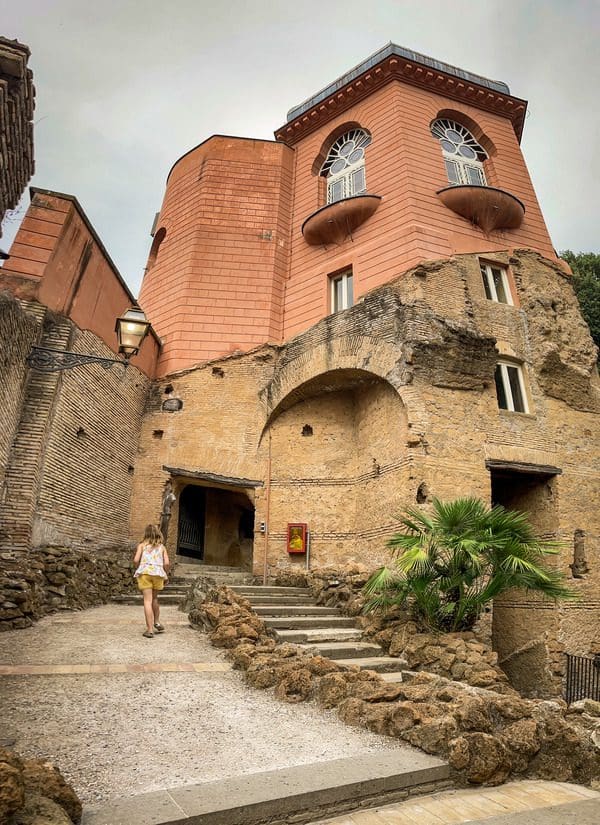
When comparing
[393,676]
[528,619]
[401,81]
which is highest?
[401,81]

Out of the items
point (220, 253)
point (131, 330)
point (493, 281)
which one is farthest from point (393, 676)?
point (220, 253)

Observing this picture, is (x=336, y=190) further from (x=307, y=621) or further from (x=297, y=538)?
(x=307, y=621)

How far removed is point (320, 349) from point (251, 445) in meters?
2.92

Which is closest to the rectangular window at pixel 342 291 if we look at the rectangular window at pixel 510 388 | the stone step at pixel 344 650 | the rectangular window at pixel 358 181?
the rectangular window at pixel 358 181

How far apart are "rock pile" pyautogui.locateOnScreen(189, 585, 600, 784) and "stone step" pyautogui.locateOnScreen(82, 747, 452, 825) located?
23 centimetres

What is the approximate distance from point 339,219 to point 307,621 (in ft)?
34.7

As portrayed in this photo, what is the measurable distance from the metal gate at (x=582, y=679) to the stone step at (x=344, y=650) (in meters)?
4.89

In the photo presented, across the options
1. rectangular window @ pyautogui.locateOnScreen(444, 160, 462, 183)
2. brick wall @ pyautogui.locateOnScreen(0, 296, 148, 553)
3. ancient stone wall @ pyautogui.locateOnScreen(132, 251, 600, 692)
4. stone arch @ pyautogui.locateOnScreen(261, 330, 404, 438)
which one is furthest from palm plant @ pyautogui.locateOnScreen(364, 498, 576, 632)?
rectangular window @ pyautogui.locateOnScreen(444, 160, 462, 183)

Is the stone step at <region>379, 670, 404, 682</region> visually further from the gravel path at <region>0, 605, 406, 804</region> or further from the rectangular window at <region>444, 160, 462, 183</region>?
the rectangular window at <region>444, 160, 462, 183</region>

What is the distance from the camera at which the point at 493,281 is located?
1312 centimetres

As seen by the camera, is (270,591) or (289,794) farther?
(270,591)

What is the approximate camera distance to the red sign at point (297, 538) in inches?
466

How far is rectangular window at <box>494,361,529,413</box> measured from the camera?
11.7 metres

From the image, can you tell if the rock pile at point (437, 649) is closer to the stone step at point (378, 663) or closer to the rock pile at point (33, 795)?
the stone step at point (378, 663)
